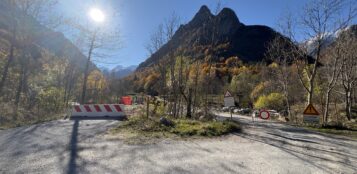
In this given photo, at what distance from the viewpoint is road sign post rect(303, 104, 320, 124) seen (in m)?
16.1

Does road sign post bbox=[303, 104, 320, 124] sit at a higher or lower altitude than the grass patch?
higher

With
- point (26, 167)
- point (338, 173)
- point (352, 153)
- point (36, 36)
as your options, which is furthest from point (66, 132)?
point (36, 36)

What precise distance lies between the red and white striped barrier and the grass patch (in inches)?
143

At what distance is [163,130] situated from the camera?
10742 millimetres

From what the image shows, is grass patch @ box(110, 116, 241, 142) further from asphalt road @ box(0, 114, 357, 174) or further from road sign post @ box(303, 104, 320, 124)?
road sign post @ box(303, 104, 320, 124)

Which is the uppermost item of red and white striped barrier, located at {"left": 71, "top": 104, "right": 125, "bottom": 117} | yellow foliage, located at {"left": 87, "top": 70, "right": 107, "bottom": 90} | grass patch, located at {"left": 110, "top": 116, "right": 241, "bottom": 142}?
yellow foliage, located at {"left": 87, "top": 70, "right": 107, "bottom": 90}

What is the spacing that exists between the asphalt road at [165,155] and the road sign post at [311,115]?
6.76m

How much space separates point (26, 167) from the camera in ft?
18.5

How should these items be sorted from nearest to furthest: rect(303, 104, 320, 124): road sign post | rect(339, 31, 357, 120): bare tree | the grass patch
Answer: the grass patch
rect(303, 104, 320, 124): road sign post
rect(339, 31, 357, 120): bare tree

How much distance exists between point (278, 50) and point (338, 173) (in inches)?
803

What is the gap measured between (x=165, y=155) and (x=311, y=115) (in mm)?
12353

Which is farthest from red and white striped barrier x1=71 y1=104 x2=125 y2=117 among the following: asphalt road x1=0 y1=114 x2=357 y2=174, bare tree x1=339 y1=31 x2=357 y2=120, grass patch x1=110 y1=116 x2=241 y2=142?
bare tree x1=339 y1=31 x2=357 y2=120

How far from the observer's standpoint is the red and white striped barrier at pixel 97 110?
15.2 metres

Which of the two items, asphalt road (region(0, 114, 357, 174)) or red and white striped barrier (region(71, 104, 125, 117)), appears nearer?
asphalt road (region(0, 114, 357, 174))
